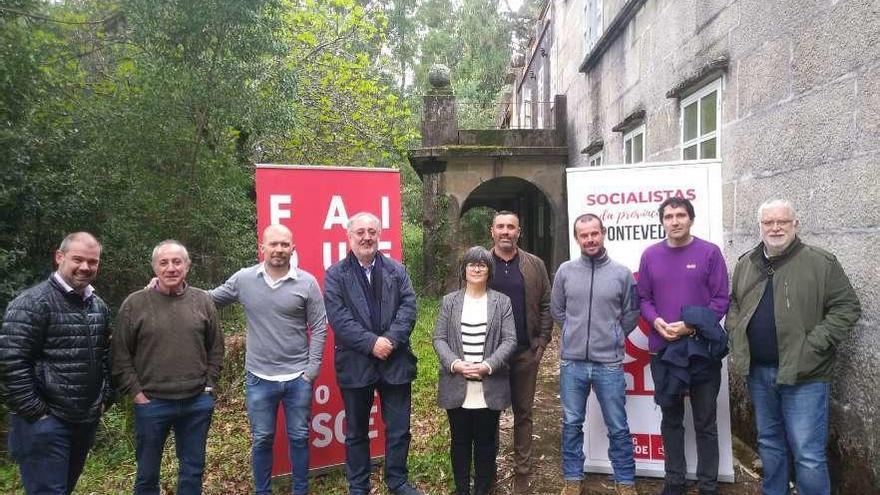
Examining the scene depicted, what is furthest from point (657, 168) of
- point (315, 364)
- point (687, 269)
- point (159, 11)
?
point (159, 11)

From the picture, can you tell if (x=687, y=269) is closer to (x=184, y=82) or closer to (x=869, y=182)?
(x=869, y=182)

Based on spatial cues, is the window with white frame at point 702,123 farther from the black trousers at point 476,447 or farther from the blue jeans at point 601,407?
the black trousers at point 476,447

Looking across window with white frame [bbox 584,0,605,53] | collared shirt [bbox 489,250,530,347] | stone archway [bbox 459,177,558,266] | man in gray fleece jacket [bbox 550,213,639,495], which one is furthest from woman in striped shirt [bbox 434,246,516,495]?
stone archway [bbox 459,177,558,266]

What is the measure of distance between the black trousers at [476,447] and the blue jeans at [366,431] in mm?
327

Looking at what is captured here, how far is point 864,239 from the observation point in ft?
10.6

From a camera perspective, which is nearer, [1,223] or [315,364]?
[315,364]

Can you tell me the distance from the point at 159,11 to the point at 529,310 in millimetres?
6888

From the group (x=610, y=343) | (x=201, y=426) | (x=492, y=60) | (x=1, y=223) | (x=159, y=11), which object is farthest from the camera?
(x=492, y=60)

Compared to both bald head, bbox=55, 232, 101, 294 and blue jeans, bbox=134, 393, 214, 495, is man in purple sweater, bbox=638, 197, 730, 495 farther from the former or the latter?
bald head, bbox=55, 232, 101, 294

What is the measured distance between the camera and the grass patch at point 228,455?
14.3 ft

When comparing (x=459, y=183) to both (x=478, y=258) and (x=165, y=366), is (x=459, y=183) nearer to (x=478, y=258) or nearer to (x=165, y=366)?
(x=478, y=258)

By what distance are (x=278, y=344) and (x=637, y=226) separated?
2630 mm

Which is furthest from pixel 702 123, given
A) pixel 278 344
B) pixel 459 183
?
pixel 459 183

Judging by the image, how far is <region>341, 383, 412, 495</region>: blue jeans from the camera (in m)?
3.72
